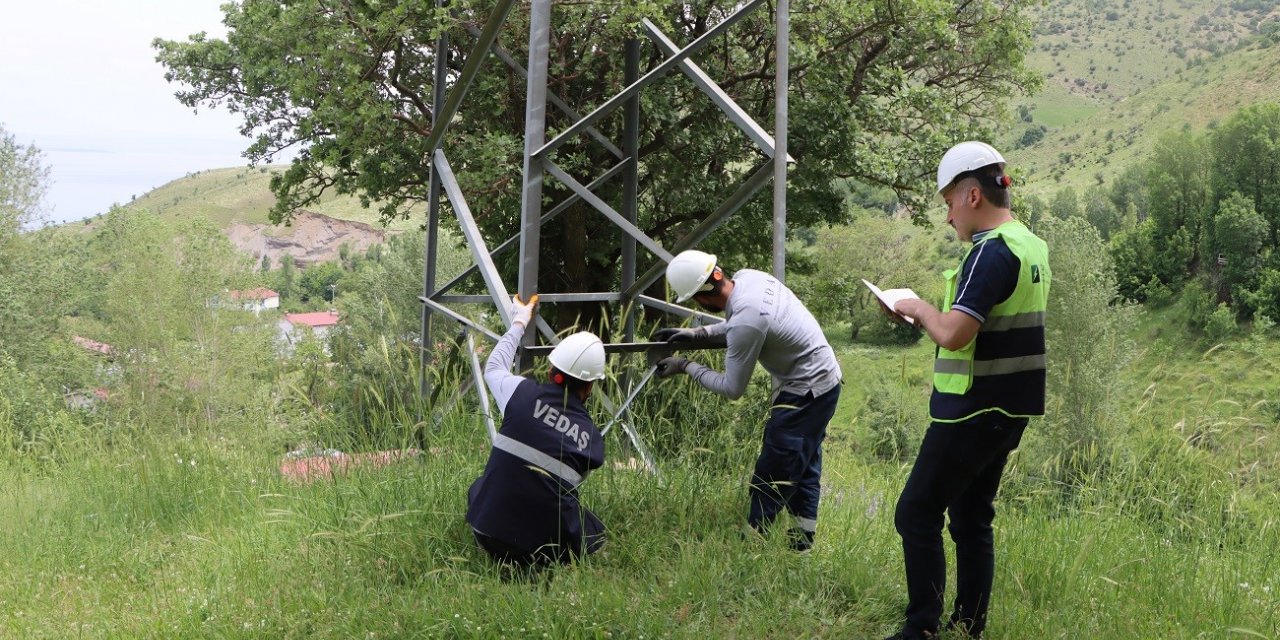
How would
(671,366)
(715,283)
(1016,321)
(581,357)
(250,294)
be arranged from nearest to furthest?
(1016,321) < (581,357) < (715,283) < (671,366) < (250,294)

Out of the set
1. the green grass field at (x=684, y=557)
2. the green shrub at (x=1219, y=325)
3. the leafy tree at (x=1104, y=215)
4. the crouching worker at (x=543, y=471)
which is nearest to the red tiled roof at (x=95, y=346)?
the green grass field at (x=684, y=557)

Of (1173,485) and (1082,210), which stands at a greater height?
(1082,210)

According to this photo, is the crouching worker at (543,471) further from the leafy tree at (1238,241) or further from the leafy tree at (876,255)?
the leafy tree at (1238,241)

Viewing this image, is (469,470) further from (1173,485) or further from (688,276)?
(1173,485)

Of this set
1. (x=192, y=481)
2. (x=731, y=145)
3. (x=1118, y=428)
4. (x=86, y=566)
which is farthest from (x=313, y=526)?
(x=731, y=145)

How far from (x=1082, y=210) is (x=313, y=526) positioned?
8642 centimetres

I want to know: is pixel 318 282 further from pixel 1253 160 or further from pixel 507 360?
pixel 507 360

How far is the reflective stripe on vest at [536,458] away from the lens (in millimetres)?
3625

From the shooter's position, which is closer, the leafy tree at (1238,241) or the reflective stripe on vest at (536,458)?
the reflective stripe on vest at (536,458)

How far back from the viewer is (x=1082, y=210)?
80.4 m

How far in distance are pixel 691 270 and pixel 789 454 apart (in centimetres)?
90

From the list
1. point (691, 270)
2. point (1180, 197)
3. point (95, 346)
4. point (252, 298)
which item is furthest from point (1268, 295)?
point (691, 270)

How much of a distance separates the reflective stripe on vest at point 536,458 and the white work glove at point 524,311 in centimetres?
A: 80

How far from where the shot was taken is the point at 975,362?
3.03 m
